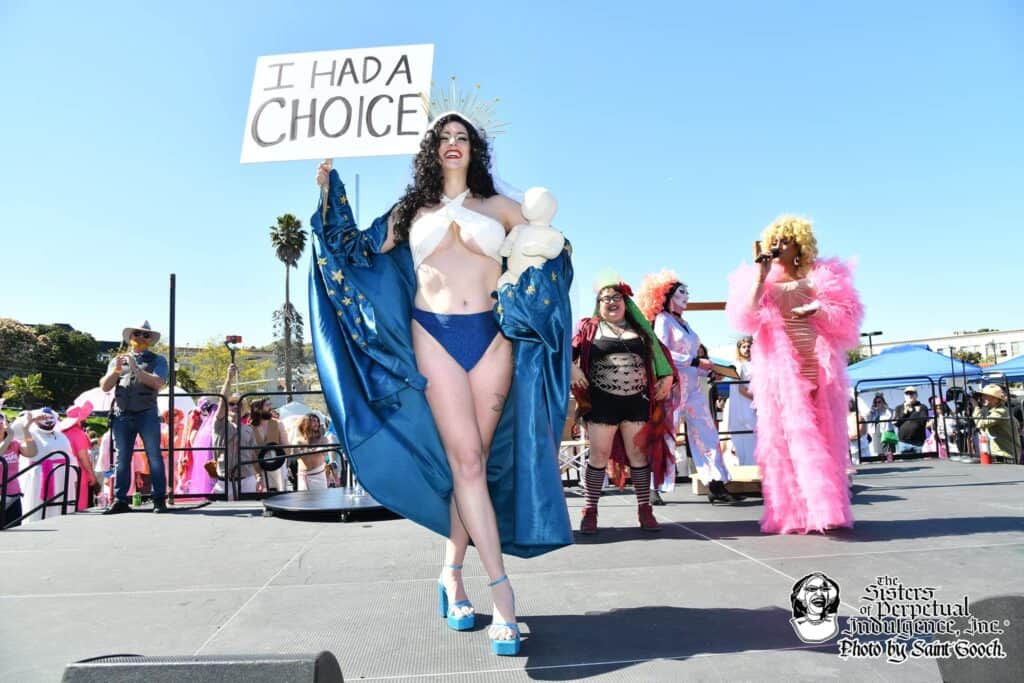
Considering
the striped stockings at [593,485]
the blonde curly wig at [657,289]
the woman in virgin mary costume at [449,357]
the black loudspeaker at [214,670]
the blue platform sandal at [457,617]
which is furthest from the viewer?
the blonde curly wig at [657,289]

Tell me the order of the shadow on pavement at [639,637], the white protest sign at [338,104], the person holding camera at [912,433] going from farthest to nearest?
the person holding camera at [912,433] → the white protest sign at [338,104] → the shadow on pavement at [639,637]

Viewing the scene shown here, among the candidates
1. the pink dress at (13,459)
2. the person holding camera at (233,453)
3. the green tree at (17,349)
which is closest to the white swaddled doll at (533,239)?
the person holding camera at (233,453)

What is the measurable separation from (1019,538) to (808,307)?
1.61m

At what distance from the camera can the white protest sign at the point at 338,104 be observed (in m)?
3.00

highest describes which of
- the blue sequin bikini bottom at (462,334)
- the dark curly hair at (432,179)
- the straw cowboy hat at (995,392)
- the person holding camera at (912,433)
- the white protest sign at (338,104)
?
the white protest sign at (338,104)

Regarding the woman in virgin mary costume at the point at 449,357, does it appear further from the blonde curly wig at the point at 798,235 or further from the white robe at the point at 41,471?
the white robe at the point at 41,471

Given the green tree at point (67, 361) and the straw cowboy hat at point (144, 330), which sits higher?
the green tree at point (67, 361)

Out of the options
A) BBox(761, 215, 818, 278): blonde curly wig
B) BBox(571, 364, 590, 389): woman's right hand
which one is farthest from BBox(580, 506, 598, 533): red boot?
BBox(761, 215, 818, 278): blonde curly wig

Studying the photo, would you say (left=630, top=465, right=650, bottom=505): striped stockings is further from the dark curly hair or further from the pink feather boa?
the dark curly hair

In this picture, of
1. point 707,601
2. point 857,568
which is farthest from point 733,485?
point 707,601

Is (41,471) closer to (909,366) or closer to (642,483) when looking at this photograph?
(642,483)

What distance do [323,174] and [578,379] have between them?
7.21 feet

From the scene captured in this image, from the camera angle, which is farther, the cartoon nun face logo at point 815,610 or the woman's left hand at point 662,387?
the woman's left hand at point 662,387

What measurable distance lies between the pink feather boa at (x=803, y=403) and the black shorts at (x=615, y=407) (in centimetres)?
76
